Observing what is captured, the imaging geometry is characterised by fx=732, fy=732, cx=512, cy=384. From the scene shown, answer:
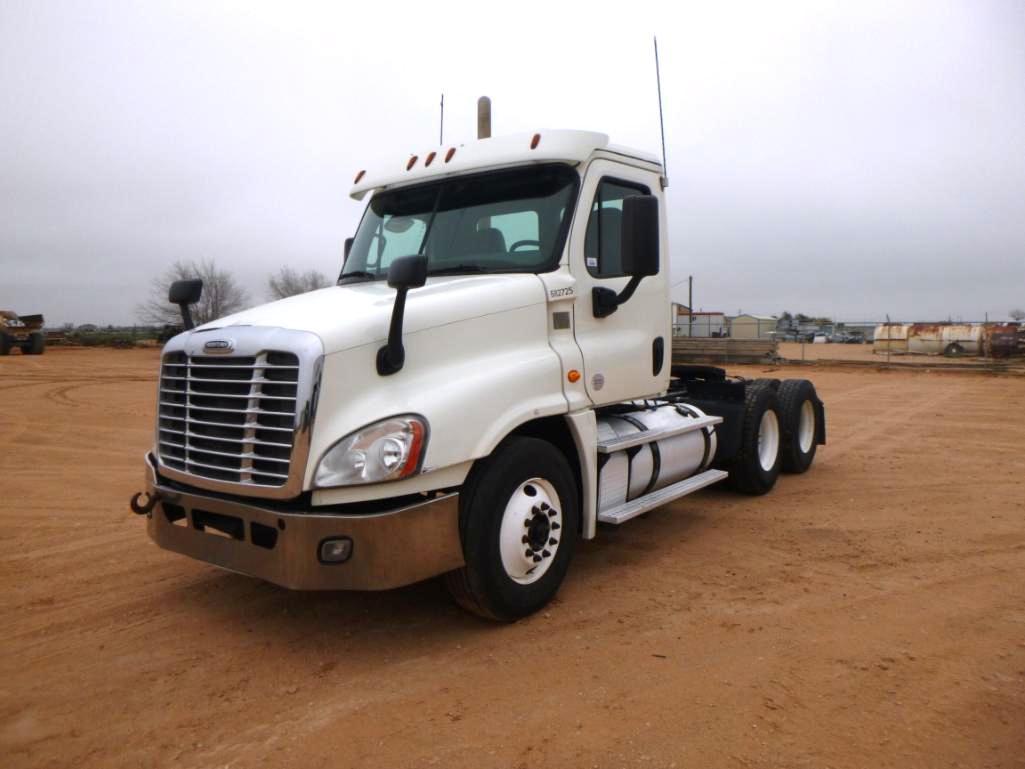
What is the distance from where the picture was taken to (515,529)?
4.21 m

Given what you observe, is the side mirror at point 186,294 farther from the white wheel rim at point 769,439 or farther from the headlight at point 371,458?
the white wheel rim at point 769,439

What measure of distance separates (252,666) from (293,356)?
165 centimetres

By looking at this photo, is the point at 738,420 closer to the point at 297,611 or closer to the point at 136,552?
the point at 297,611

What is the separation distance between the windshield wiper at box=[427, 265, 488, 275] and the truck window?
736 mm

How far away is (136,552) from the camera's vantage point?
18.4 feet

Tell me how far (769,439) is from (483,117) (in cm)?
460

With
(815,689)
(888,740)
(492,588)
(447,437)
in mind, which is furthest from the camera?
(492,588)

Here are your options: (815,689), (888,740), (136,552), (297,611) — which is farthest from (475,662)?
(136,552)

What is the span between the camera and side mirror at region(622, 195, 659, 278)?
4.58 m

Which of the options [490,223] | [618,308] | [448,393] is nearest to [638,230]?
[618,308]

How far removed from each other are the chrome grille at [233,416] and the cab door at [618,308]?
2055 mm

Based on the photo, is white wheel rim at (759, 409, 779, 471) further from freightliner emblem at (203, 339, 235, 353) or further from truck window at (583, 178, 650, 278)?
freightliner emblem at (203, 339, 235, 353)

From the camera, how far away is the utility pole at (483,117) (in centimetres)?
712

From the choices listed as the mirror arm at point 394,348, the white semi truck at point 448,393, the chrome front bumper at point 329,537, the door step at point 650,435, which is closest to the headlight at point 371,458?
the white semi truck at point 448,393
